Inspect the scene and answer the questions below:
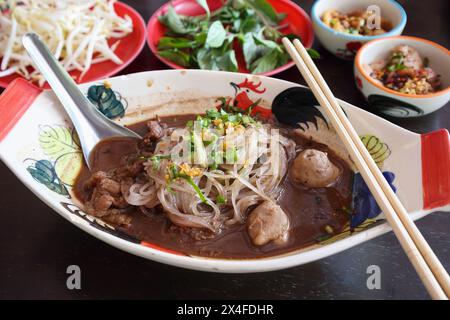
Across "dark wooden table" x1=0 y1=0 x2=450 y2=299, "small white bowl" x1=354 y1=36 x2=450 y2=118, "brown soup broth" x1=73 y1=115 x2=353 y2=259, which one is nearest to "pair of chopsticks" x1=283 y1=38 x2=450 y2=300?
Answer: "brown soup broth" x1=73 y1=115 x2=353 y2=259

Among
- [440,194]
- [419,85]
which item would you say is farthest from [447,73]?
[440,194]

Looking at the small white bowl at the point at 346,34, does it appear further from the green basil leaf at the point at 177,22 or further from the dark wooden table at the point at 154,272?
the dark wooden table at the point at 154,272

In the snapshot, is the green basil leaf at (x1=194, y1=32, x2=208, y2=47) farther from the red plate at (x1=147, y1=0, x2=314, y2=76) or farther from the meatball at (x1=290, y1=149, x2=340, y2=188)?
the meatball at (x1=290, y1=149, x2=340, y2=188)

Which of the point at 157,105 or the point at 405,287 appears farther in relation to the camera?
the point at 157,105

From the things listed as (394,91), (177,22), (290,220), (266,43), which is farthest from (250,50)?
(290,220)

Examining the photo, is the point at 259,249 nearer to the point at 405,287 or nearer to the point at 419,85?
the point at 405,287

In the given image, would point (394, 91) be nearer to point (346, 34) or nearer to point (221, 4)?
point (346, 34)
